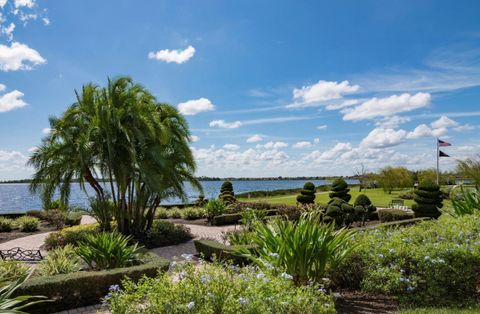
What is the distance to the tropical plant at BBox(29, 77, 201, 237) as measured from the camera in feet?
40.8

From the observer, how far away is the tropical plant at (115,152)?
12.4 meters

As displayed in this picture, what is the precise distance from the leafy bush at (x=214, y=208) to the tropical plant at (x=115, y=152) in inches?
227

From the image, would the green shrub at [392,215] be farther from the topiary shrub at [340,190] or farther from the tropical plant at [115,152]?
the tropical plant at [115,152]

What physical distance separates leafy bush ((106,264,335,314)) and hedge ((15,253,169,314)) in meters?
2.26

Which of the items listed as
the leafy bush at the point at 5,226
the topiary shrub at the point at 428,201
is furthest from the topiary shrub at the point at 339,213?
the leafy bush at the point at 5,226

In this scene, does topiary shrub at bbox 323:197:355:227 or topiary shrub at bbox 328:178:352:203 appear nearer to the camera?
topiary shrub at bbox 323:197:355:227

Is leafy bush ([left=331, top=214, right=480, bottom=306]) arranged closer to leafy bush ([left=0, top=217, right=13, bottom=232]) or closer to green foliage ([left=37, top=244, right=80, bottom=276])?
green foliage ([left=37, top=244, right=80, bottom=276])

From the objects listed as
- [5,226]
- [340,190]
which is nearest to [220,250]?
[5,226]

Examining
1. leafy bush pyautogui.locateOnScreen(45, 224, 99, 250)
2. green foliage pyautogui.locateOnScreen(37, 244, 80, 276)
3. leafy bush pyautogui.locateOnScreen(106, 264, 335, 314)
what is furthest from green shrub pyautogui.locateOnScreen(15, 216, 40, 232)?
leafy bush pyautogui.locateOnScreen(106, 264, 335, 314)

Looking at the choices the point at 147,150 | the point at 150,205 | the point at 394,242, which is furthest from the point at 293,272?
the point at 150,205

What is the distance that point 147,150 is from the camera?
1291 centimetres

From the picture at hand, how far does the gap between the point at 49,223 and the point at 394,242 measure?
1937cm

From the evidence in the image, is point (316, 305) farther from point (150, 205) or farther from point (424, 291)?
point (150, 205)

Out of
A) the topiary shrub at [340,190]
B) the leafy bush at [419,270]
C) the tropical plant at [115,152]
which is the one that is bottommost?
the leafy bush at [419,270]
